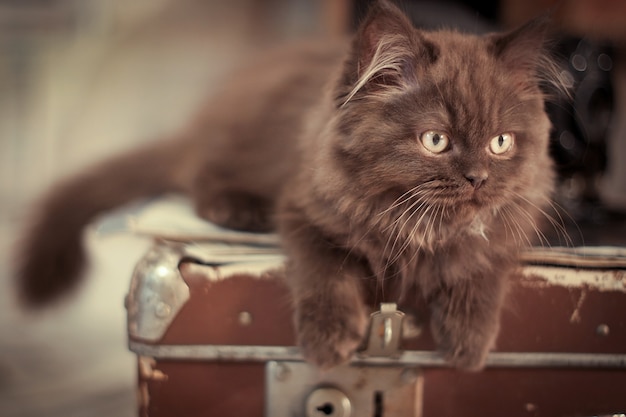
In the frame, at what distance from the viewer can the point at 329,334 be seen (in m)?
1.03

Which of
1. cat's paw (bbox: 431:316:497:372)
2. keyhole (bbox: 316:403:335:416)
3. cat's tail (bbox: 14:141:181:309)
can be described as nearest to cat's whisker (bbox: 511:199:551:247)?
cat's paw (bbox: 431:316:497:372)

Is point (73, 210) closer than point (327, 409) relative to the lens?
No

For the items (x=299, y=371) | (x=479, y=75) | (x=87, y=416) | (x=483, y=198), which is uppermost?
(x=479, y=75)

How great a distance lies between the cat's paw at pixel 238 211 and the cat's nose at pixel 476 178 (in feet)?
1.70

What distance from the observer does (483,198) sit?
1.02 m

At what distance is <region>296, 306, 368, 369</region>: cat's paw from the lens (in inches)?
40.5

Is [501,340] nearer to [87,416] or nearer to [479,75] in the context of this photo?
[479,75]

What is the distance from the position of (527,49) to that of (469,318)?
1.63 feet

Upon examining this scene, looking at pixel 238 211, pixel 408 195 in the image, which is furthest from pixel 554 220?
pixel 238 211

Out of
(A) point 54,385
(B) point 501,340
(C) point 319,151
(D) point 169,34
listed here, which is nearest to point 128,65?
(D) point 169,34

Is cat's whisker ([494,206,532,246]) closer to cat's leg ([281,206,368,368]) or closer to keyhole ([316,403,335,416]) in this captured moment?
cat's leg ([281,206,368,368])

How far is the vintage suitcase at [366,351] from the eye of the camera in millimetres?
1088

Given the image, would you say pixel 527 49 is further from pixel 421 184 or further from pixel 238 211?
pixel 238 211

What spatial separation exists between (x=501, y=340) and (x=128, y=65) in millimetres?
3359
